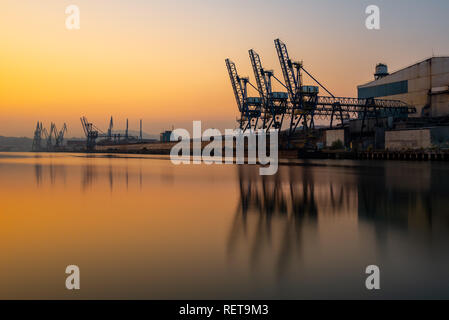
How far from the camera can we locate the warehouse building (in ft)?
182

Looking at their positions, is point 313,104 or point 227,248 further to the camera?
point 313,104

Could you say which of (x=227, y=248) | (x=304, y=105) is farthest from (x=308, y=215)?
(x=304, y=105)

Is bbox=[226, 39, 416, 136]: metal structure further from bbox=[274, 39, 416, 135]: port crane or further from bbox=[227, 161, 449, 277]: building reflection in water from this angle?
bbox=[227, 161, 449, 277]: building reflection in water

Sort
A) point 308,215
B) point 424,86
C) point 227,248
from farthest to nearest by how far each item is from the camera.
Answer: point 424,86, point 308,215, point 227,248

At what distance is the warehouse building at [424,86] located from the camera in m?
55.3

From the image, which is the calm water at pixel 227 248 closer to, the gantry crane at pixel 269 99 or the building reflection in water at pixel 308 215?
the building reflection in water at pixel 308 215

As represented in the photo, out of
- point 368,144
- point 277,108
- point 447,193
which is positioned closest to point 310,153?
point 368,144

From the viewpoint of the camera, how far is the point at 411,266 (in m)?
5.55

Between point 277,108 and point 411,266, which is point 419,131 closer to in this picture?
point 277,108

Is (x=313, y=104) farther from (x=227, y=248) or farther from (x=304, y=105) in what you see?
(x=227, y=248)

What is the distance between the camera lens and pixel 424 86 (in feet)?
191

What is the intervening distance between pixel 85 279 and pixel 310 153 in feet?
184

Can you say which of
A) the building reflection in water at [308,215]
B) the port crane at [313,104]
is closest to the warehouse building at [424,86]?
the port crane at [313,104]
